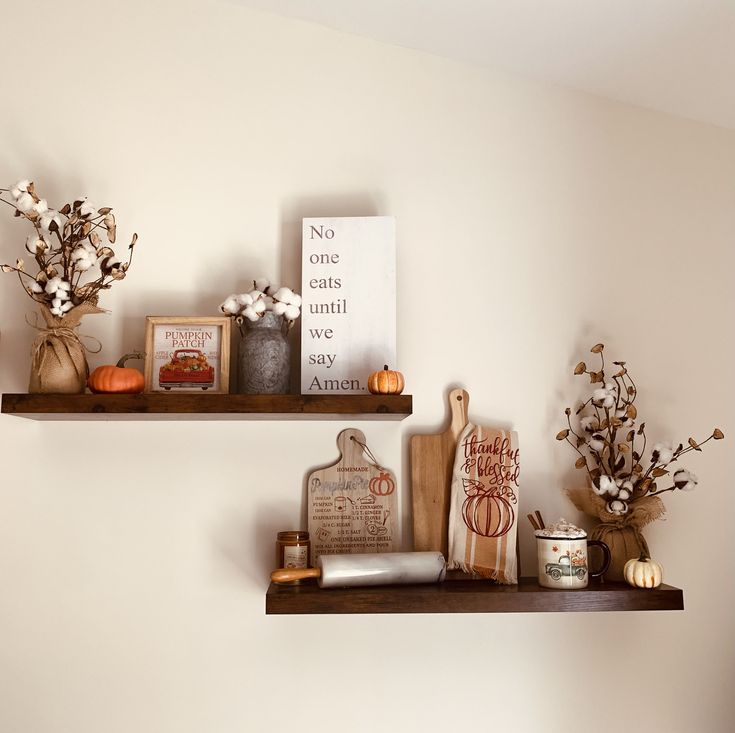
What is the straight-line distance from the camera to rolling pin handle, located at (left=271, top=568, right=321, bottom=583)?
1.49 metres

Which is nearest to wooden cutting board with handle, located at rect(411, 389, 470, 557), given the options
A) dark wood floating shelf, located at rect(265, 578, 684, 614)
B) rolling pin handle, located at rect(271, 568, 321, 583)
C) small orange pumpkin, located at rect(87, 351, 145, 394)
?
dark wood floating shelf, located at rect(265, 578, 684, 614)

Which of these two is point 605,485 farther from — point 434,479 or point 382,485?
point 382,485

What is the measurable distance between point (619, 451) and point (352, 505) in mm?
635

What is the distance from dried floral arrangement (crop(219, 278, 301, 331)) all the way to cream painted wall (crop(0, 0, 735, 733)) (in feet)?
0.48

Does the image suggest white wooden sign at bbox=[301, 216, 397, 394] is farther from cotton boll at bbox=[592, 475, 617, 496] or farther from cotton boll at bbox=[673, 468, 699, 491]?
cotton boll at bbox=[673, 468, 699, 491]

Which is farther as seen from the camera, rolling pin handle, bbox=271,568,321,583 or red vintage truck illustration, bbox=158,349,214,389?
red vintage truck illustration, bbox=158,349,214,389

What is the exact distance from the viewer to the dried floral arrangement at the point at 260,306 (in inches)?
61.5

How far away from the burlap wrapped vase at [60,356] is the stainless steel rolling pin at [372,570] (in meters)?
0.61

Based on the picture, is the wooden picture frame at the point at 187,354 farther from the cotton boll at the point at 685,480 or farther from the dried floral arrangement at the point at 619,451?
the cotton boll at the point at 685,480

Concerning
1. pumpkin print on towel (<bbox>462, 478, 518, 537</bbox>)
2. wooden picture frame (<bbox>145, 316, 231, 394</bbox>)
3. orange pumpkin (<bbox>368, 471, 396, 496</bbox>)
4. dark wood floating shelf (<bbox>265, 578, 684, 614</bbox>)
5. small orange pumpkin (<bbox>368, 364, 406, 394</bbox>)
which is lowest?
dark wood floating shelf (<bbox>265, 578, 684, 614</bbox>)

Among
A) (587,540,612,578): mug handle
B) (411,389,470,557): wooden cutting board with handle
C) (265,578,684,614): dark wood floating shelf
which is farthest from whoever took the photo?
(411,389,470,557): wooden cutting board with handle

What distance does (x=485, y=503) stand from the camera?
1.65 meters

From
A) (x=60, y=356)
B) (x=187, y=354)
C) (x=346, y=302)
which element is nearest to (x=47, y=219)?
(x=60, y=356)

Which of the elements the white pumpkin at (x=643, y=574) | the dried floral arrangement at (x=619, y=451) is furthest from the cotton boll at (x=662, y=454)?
the white pumpkin at (x=643, y=574)
